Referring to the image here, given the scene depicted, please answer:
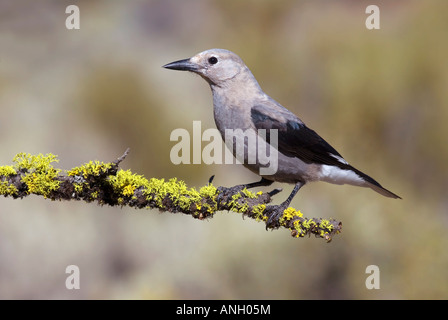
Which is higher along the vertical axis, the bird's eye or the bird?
the bird's eye

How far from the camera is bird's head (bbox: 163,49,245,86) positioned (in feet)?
12.3

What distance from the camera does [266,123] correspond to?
142 inches

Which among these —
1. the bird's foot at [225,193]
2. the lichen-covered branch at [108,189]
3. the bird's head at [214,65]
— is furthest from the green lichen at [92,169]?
the bird's head at [214,65]

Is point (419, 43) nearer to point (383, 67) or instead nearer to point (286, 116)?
point (383, 67)

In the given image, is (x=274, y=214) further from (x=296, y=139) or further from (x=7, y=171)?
(x=7, y=171)

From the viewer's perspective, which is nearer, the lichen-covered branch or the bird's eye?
the lichen-covered branch

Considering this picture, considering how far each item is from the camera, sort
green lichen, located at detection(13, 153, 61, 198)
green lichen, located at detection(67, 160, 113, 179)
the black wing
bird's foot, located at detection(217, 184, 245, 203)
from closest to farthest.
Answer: green lichen, located at detection(67, 160, 113, 179), green lichen, located at detection(13, 153, 61, 198), bird's foot, located at detection(217, 184, 245, 203), the black wing

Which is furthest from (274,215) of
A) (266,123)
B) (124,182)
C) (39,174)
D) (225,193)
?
(39,174)

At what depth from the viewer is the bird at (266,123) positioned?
3637 mm

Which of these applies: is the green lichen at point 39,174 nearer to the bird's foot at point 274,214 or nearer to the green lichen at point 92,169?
the green lichen at point 92,169

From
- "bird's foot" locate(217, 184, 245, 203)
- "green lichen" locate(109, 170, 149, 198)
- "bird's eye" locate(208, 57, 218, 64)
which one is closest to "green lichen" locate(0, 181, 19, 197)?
"green lichen" locate(109, 170, 149, 198)

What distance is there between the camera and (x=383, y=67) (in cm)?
676

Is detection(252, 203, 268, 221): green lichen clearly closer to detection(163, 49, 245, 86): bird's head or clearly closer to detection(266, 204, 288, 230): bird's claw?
detection(266, 204, 288, 230): bird's claw

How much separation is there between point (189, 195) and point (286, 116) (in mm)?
1098
